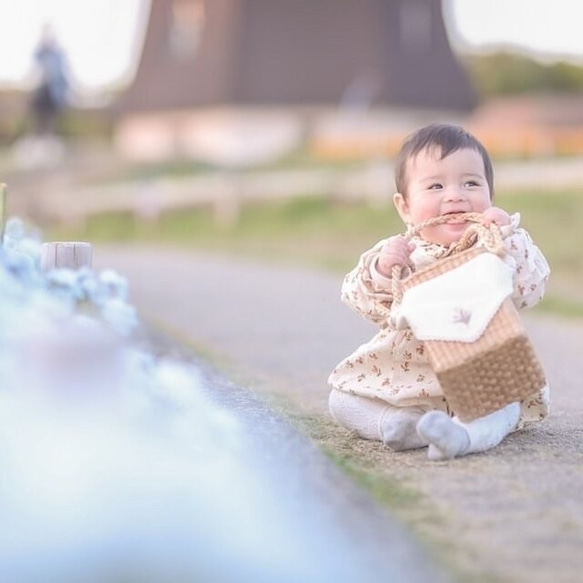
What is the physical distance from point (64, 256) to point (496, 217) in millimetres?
1167

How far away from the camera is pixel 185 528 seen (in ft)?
8.12

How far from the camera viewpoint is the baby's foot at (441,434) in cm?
319

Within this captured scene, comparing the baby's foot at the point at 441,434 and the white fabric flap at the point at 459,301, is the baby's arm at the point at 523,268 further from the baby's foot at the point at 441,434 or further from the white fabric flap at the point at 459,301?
the baby's foot at the point at 441,434

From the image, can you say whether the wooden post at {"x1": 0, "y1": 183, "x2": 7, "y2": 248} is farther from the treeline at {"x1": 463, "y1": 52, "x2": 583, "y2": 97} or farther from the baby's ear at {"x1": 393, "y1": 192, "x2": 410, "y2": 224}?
the treeline at {"x1": 463, "y1": 52, "x2": 583, "y2": 97}

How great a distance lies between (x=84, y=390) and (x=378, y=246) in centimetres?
112

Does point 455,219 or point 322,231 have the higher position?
point 322,231

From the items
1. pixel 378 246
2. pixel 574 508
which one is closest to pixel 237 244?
pixel 378 246

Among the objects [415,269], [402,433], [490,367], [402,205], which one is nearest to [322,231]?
[402,205]

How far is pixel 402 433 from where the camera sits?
11.1ft

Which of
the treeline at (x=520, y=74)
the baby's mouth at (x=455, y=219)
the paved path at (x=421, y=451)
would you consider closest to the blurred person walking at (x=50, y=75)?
the paved path at (x=421, y=451)

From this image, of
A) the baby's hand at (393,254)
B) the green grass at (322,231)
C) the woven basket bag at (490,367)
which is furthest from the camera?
the green grass at (322,231)

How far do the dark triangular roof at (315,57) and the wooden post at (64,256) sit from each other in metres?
21.2

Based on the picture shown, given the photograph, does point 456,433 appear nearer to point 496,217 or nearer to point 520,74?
point 496,217

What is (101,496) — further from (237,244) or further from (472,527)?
(237,244)
